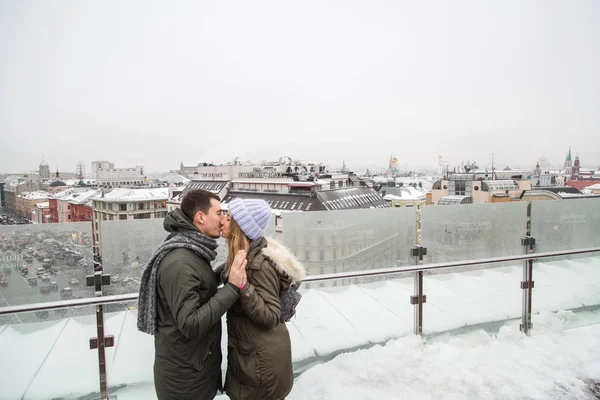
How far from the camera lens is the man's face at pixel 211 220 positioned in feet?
5.98

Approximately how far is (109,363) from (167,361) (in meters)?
1.14

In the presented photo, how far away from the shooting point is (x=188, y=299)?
1.61m

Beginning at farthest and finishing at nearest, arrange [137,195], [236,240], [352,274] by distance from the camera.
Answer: [137,195]
[352,274]
[236,240]

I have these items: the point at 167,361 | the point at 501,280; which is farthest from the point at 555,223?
the point at 167,361

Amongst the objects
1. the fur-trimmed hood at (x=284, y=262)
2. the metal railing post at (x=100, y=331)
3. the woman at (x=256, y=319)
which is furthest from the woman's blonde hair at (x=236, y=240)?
the metal railing post at (x=100, y=331)

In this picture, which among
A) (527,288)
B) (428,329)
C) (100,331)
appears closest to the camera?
(100,331)

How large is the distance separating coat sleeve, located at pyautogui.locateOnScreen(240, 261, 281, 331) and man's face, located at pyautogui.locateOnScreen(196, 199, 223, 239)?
11.6 inches

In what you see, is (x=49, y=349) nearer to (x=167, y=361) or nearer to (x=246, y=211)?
(x=167, y=361)

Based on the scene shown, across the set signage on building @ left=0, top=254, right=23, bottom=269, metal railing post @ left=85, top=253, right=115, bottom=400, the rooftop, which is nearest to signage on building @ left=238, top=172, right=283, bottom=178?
the rooftop

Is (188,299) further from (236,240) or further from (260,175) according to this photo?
(260,175)

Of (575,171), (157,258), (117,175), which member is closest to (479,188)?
(157,258)

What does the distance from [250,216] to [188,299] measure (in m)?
0.48

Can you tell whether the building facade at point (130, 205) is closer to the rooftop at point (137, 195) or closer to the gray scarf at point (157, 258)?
the rooftop at point (137, 195)

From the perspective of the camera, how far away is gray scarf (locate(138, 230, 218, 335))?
173 centimetres
